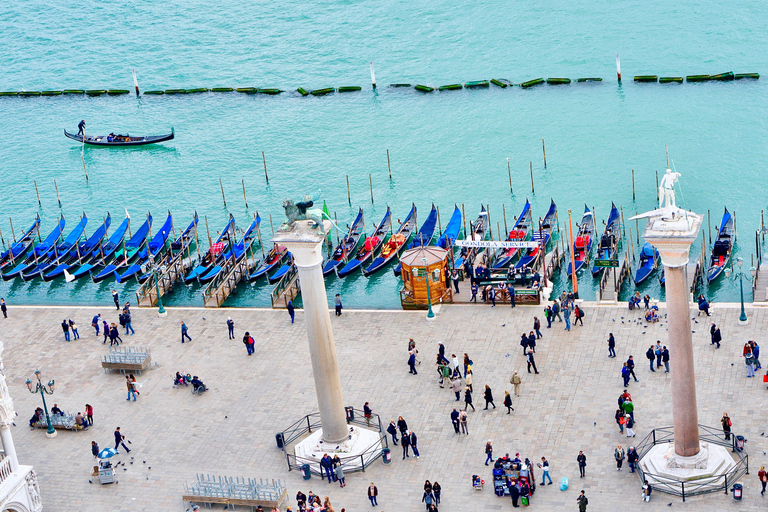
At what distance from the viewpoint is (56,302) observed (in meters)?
70.2

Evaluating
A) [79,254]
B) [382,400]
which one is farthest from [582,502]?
[79,254]

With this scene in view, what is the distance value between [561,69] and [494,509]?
68200mm

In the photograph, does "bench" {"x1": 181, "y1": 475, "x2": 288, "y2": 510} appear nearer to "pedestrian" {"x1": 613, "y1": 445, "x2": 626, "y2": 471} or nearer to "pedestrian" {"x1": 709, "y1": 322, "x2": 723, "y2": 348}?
"pedestrian" {"x1": 613, "y1": 445, "x2": 626, "y2": 471}

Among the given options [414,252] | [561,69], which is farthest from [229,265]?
[561,69]

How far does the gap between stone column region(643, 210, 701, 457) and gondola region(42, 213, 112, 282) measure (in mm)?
42770

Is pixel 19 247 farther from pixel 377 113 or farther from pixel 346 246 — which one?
pixel 377 113

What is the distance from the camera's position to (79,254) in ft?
241

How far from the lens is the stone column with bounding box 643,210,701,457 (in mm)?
37438

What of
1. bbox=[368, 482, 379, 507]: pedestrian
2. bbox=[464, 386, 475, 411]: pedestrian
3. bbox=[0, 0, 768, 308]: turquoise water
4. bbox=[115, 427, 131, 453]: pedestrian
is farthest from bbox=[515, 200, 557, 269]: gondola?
bbox=[115, 427, 131, 453]: pedestrian

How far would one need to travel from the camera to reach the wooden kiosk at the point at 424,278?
2314 inches

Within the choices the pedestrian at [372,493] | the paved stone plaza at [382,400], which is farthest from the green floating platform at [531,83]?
the pedestrian at [372,493]

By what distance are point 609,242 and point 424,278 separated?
12635mm

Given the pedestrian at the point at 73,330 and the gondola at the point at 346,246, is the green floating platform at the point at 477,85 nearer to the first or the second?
the gondola at the point at 346,246

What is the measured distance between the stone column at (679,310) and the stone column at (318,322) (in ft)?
37.4
